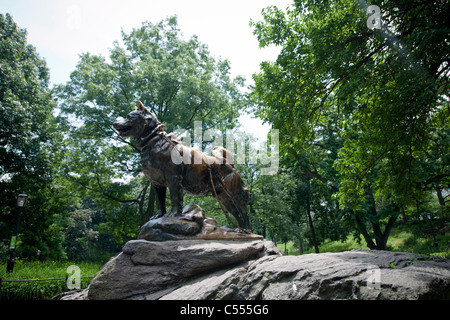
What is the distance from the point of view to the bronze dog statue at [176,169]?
17.2 feet

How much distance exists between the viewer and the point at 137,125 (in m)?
5.21

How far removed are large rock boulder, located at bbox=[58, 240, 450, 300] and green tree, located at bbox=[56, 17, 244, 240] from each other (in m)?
10.1

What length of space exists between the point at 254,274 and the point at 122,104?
514 inches

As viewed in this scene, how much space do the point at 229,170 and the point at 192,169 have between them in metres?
0.89

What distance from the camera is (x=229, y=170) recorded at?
6055 millimetres

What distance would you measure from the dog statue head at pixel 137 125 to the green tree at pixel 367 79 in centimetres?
380

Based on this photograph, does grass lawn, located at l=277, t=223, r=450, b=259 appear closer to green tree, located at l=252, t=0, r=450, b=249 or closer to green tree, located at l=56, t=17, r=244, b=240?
green tree, located at l=252, t=0, r=450, b=249

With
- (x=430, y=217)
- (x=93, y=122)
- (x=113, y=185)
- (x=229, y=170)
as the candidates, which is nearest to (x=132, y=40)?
(x=93, y=122)

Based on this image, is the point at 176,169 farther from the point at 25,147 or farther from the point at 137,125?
the point at 25,147

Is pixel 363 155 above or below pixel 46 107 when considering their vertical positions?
below

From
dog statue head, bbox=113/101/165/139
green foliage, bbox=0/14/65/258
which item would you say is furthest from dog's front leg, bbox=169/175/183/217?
green foliage, bbox=0/14/65/258

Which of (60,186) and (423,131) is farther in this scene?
(60,186)
